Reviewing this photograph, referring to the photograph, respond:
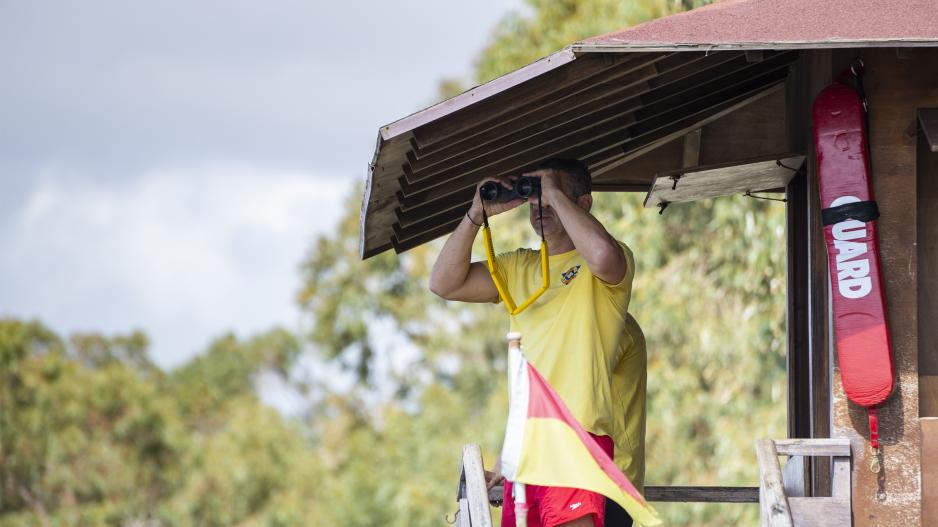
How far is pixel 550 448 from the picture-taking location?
4504mm

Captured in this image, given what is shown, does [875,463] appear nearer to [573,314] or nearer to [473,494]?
[573,314]

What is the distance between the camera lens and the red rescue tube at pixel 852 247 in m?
4.85

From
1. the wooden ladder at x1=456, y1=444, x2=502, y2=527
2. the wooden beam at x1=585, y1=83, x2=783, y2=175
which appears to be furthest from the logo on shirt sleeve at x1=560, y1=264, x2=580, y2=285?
the wooden beam at x1=585, y1=83, x2=783, y2=175

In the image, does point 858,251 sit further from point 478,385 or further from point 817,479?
point 478,385

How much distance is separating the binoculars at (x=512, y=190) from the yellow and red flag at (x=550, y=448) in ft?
2.92

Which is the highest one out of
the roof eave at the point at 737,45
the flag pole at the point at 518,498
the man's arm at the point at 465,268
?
the roof eave at the point at 737,45

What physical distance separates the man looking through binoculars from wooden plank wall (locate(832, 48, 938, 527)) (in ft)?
2.78

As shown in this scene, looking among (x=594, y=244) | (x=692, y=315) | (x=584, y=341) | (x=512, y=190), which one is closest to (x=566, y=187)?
(x=512, y=190)

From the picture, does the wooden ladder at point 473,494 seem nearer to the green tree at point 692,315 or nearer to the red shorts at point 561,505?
the red shorts at point 561,505

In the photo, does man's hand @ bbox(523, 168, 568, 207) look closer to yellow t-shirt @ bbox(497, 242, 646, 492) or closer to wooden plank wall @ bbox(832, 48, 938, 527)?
yellow t-shirt @ bbox(497, 242, 646, 492)

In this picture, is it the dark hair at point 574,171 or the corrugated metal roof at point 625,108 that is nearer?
the corrugated metal roof at point 625,108

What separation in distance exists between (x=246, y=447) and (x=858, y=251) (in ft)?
79.9

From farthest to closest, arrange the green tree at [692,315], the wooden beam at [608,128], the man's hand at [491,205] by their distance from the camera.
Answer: the green tree at [692,315]
the wooden beam at [608,128]
the man's hand at [491,205]

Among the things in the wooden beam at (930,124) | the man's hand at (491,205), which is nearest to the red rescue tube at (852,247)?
the wooden beam at (930,124)
